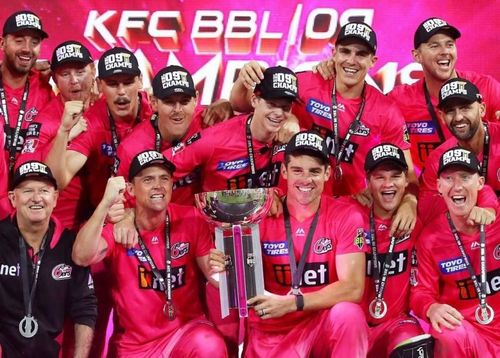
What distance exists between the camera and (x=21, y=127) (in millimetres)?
6160

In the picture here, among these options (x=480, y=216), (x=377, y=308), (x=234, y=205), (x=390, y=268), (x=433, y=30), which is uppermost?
(x=433, y=30)

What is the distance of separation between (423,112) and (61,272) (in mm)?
2585

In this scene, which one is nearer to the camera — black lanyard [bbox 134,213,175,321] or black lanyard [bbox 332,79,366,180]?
black lanyard [bbox 134,213,175,321]

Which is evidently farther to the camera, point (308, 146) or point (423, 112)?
point (423, 112)

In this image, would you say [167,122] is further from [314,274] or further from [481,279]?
[481,279]

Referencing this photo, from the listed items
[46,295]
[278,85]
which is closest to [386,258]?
[278,85]

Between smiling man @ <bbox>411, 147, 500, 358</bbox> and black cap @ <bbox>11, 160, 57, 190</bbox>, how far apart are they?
213 centimetres

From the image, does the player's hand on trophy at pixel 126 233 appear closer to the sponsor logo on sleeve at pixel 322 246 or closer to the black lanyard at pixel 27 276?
the black lanyard at pixel 27 276

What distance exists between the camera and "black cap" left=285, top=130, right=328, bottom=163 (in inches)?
211

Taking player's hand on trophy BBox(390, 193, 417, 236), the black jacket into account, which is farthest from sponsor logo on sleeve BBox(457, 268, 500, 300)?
the black jacket

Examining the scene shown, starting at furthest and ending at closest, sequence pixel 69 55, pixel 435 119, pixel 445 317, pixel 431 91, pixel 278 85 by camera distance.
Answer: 1. pixel 431 91
2. pixel 435 119
3. pixel 69 55
4. pixel 278 85
5. pixel 445 317

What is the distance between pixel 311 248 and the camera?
213 inches

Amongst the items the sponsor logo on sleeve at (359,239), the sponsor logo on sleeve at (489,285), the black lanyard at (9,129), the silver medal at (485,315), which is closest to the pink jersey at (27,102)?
the black lanyard at (9,129)

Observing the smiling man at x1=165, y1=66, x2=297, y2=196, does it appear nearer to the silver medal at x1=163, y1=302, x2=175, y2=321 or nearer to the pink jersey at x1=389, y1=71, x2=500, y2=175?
the silver medal at x1=163, y1=302, x2=175, y2=321
